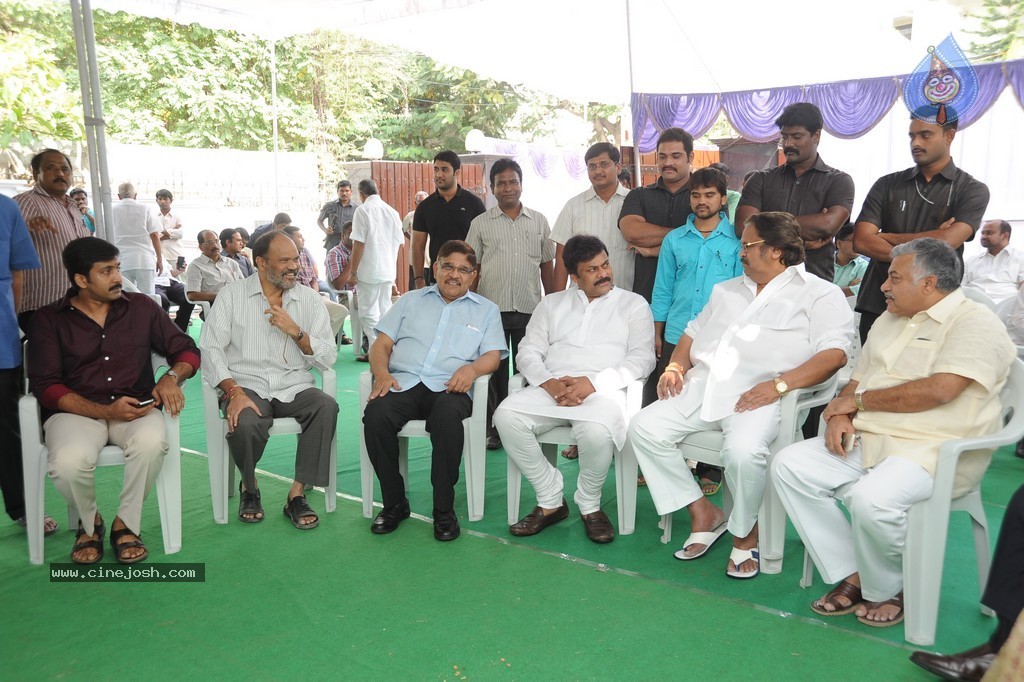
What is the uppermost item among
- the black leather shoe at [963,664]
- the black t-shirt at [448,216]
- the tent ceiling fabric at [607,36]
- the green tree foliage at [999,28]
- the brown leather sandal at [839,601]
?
the green tree foliage at [999,28]

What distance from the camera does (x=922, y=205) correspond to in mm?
3619

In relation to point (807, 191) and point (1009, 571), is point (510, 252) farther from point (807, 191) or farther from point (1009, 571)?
point (1009, 571)

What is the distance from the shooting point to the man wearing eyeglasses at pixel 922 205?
3.48 metres

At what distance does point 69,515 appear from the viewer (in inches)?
140

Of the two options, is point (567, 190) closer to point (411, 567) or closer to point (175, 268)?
point (175, 268)

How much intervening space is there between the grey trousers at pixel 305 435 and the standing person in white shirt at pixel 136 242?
5018mm

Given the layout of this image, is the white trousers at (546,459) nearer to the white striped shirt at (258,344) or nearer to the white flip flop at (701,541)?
the white flip flop at (701,541)

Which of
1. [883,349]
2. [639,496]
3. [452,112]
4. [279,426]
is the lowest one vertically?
[639,496]

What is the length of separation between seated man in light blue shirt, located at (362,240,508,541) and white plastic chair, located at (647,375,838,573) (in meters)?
1.05

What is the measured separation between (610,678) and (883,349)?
1.47m

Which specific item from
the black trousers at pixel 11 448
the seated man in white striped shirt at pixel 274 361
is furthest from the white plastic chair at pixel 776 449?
the black trousers at pixel 11 448

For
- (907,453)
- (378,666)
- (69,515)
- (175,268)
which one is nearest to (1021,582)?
(907,453)

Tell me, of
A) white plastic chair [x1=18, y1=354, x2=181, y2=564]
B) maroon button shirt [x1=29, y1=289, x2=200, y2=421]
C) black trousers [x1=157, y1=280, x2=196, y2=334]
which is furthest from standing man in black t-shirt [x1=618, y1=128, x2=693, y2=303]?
black trousers [x1=157, y1=280, x2=196, y2=334]

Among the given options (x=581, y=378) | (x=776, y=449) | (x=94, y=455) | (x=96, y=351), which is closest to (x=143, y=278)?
(x=96, y=351)
